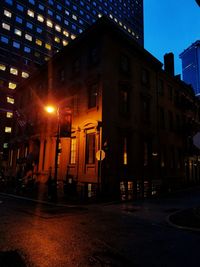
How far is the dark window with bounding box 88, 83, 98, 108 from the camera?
17.5m

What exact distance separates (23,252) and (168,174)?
20.8 meters

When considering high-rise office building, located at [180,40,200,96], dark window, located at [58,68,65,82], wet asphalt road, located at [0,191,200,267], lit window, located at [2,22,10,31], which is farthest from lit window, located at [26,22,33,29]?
Answer: high-rise office building, located at [180,40,200,96]

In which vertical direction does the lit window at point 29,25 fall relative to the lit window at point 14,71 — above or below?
above

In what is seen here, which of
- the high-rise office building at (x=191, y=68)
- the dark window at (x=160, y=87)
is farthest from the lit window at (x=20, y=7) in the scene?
the high-rise office building at (x=191, y=68)

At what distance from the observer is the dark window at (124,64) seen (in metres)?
19.0

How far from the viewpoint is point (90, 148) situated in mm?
16859

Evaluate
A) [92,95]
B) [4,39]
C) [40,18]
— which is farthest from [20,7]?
[92,95]

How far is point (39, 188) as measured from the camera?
20547 mm

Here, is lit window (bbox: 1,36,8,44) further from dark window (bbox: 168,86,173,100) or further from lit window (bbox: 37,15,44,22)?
dark window (bbox: 168,86,173,100)

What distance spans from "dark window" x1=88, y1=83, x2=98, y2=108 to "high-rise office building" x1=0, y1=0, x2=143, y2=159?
31347mm

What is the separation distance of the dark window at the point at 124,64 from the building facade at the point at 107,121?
11 centimetres

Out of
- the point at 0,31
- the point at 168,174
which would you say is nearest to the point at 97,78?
the point at 168,174

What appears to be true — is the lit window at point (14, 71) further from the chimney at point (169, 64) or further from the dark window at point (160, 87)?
the dark window at point (160, 87)

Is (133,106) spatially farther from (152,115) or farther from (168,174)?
(168,174)
